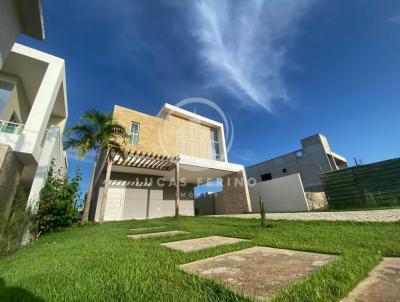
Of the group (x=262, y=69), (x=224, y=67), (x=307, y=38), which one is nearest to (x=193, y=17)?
(x=224, y=67)

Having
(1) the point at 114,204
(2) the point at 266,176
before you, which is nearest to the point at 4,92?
(1) the point at 114,204

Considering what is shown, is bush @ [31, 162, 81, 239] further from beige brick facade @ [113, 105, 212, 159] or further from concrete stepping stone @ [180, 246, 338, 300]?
concrete stepping stone @ [180, 246, 338, 300]

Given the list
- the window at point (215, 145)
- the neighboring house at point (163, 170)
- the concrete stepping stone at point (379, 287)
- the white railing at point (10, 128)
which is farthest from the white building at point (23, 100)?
the window at point (215, 145)

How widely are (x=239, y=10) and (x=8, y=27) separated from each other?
8.01 metres

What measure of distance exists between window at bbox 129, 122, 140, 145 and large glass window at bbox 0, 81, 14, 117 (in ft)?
21.2

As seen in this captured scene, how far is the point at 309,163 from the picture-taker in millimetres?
21281

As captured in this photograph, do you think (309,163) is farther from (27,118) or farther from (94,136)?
(27,118)

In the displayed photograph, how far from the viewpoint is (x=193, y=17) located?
25.9 ft

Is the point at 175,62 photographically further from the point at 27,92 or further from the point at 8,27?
the point at 8,27

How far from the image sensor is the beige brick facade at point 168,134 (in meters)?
12.9

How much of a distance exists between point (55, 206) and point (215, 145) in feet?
44.9

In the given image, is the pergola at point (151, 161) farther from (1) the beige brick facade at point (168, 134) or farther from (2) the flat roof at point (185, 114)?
(2) the flat roof at point (185, 114)

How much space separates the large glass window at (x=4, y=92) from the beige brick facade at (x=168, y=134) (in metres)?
5.55

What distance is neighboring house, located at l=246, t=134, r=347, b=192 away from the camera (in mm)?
20228
